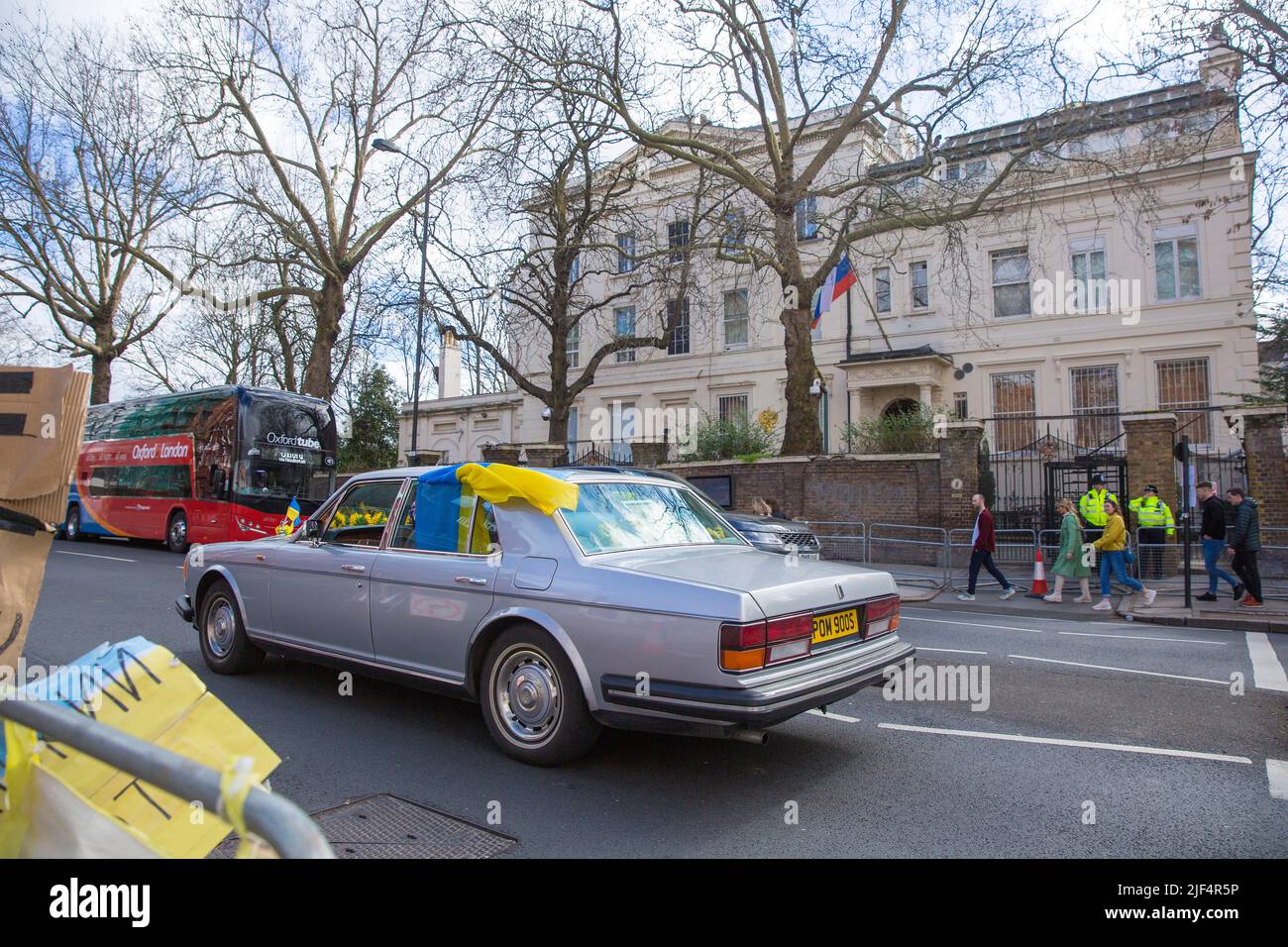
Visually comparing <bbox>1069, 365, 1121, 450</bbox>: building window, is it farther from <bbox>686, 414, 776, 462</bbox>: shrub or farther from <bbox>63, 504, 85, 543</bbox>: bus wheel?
<bbox>63, 504, 85, 543</bbox>: bus wheel

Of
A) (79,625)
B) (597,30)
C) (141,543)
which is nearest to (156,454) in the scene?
(141,543)

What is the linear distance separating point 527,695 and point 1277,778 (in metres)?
4.24

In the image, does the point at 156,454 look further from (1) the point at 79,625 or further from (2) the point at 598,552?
(2) the point at 598,552

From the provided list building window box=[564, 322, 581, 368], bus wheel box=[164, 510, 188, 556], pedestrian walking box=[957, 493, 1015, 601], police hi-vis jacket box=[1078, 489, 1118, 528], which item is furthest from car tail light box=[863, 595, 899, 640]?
building window box=[564, 322, 581, 368]

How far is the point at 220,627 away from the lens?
257 inches

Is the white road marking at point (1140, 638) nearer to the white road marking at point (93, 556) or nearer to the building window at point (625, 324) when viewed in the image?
the white road marking at point (93, 556)

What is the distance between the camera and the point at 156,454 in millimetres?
20125

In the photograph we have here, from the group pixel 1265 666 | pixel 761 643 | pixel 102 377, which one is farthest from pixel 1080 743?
pixel 102 377

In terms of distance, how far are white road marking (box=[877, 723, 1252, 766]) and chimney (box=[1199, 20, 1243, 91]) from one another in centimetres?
1252

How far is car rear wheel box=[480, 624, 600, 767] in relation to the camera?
4258 mm

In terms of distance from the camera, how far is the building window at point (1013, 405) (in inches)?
987

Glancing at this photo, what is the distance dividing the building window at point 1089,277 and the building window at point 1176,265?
1.45 m

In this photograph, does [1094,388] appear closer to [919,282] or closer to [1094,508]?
[919,282]

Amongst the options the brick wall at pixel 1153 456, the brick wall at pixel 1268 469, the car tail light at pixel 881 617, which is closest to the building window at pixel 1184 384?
the brick wall at pixel 1268 469
